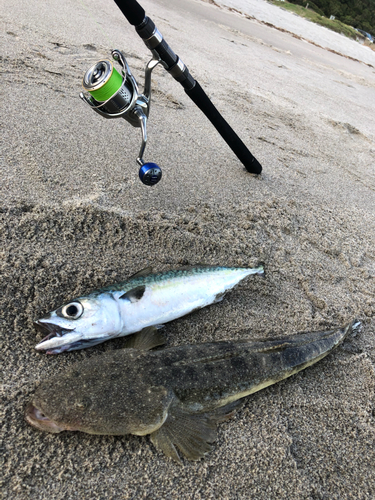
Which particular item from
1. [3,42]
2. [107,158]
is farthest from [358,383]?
[3,42]

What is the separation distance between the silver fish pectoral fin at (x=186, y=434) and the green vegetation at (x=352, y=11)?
46.8m

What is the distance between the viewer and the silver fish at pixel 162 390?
1687 millimetres

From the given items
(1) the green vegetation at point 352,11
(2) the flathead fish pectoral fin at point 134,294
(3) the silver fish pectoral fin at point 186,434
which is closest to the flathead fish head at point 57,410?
(3) the silver fish pectoral fin at point 186,434

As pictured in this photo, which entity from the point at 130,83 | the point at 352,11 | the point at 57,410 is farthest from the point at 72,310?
the point at 352,11

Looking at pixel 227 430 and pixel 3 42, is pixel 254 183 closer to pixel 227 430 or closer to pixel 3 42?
pixel 227 430

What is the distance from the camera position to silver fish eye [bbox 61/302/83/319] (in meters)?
2.02

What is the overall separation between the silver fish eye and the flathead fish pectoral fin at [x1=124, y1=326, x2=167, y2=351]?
0.36m

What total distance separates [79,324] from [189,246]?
117 cm

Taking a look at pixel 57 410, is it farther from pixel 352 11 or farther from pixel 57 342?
pixel 352 11

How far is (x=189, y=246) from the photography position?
285 centimetres

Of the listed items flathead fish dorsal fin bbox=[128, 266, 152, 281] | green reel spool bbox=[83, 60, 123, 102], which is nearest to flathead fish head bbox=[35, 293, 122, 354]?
flathead fish dorsal fin bbox=[128, 266, 152, 281]

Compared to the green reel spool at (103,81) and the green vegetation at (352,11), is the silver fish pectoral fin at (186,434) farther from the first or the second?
the green vegetation at (352,11)

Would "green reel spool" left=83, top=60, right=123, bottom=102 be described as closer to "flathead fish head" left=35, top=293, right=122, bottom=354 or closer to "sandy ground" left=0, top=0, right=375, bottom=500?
"sandy ground" left=0, top=0, right=375, bottom=500

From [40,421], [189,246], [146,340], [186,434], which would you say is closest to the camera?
[40,421]
